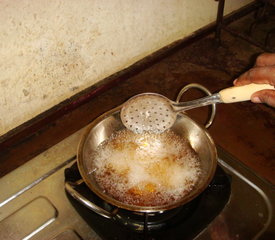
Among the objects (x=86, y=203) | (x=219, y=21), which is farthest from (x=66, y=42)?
(x=219, y=21)

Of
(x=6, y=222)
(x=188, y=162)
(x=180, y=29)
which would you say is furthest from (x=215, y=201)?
(x=180, y=29)

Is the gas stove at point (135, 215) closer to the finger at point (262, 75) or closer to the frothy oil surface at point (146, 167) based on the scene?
the frothy oil surface at point (146, 167)

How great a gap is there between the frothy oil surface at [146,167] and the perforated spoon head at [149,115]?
0.09m

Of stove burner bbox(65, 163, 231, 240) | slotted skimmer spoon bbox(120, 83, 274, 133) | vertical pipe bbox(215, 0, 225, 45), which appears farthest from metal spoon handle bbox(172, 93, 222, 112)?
vertical pipe bbox(215, 0, 225, 45)

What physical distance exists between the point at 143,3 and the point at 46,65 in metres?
0.57

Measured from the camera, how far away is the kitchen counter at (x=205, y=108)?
1.49 metres

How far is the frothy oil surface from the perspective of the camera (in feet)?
3.08

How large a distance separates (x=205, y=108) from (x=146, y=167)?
0.78 m

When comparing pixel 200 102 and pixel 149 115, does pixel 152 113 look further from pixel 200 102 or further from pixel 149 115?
pixel 200 102

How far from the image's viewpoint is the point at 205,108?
169 cm

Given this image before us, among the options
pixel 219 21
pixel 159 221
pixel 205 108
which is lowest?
pixel 205 108

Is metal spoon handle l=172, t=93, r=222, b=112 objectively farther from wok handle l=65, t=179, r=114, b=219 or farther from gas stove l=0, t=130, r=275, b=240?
wok handle l=65, t=179, r=114, b=219

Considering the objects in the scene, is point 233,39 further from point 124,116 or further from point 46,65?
point 124,116

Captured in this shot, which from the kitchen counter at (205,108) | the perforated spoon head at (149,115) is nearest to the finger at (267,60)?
the perforated spoon head at (149,115)
